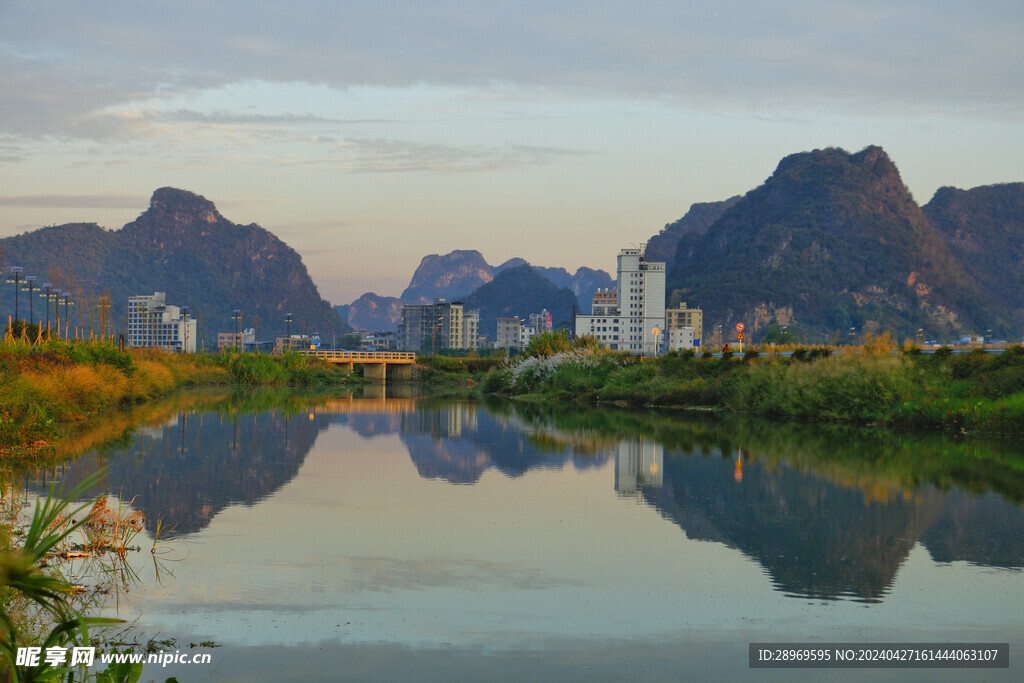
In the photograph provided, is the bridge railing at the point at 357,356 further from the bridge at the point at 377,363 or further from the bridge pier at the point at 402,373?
the bridge pier at the point at 402,373

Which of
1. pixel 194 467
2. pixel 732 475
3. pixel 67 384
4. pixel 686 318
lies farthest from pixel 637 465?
pixel 686 318

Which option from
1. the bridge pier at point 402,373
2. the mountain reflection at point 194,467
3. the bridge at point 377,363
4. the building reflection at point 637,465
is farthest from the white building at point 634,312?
the building reflection at point 637,465

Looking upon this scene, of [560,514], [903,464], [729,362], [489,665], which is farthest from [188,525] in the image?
[729,362]

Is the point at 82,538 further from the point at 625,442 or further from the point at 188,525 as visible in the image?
the point at 625,442

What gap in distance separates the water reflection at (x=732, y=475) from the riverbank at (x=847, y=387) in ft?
7.77

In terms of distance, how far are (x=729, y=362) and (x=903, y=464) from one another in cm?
2087

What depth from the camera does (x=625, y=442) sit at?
22641mm

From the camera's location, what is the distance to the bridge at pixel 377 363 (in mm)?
81500

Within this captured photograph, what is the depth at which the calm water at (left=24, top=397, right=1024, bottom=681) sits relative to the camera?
7027mm

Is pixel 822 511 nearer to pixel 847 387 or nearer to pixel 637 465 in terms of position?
pixel 637 465

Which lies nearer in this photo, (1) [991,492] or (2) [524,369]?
(1) [991,492]

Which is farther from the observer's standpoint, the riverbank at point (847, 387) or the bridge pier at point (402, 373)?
the bridge pier at point (402, 373)

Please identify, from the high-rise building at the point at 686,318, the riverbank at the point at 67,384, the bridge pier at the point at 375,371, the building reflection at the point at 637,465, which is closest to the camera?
the building reflection at the point at 637,465

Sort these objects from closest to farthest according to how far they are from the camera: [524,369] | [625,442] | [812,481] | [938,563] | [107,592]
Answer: [107,592]
[938,563]
[812,481]
[625,442]
[524,369]
